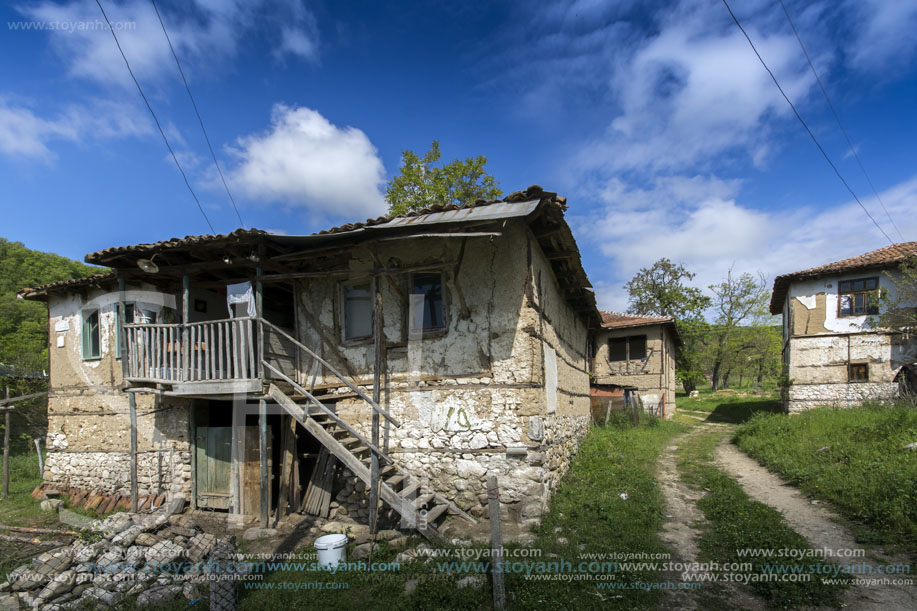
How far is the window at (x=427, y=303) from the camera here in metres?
7.77

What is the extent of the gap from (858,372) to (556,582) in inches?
653

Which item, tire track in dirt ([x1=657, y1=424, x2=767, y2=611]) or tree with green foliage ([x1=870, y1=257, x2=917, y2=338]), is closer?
tire track in dirt ([x1=657, y1=424, x2=767, y2=611])

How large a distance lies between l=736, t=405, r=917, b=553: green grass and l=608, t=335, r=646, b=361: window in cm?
894

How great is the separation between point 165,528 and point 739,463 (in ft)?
39.2

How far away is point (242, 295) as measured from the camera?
7598 millimetres

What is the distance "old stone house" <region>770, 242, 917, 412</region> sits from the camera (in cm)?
1488

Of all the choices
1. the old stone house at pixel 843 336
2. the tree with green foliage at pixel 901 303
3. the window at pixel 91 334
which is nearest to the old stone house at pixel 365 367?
the window at pixel 91 334

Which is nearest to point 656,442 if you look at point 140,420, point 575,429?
point 575,429

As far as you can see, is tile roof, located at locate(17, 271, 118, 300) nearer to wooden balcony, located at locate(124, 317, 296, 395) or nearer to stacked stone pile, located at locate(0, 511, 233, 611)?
wooden balcony, located at locate(124, 317, 296, 395)

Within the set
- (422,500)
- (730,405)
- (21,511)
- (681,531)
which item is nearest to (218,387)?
(422,500)

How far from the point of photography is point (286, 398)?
24.1 feet

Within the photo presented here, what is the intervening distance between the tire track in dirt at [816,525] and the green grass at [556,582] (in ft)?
5.85

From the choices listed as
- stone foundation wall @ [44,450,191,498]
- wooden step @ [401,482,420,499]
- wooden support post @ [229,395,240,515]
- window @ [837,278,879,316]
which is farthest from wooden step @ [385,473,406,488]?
window @ [837,278,879,316]

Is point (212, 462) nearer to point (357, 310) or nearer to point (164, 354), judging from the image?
point (164, 354)
